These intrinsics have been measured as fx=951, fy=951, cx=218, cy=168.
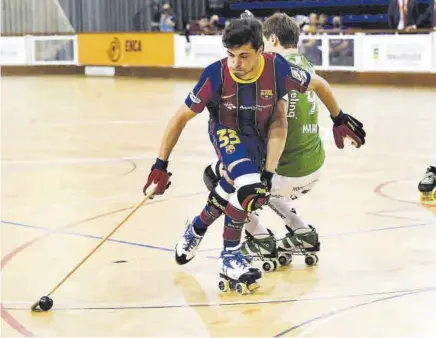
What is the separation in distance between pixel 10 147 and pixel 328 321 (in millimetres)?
7995

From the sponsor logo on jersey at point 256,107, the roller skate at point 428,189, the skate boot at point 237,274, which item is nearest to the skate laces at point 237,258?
the skate boot at point 237,274

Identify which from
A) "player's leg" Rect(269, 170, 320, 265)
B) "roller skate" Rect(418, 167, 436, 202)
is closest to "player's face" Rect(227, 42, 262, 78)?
"player's leg" Rect(269, 170, 320, 265)

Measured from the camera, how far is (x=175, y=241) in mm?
6453

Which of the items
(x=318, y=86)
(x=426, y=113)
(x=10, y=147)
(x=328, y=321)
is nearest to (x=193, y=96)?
(x=318, y=86)

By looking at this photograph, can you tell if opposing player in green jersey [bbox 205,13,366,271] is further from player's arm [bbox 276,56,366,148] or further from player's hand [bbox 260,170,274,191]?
player's hand [bbox 260,170,274,191]

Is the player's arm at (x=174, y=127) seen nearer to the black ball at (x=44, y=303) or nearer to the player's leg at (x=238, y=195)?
the player's leg at (x=238, y=195)

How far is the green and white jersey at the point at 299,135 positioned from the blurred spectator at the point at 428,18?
1663cm

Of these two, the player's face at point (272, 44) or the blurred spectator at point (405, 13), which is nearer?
the player's face at point (272, 44)

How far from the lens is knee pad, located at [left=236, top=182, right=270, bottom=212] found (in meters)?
5.05

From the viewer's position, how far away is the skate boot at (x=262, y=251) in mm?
5699

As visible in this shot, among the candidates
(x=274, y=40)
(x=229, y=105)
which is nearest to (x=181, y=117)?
(x=229, y=105)

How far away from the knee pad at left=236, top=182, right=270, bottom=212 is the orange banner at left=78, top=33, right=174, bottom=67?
20867mm

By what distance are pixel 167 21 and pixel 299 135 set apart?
72.1 ft

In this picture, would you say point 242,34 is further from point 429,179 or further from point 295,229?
point 429,179
